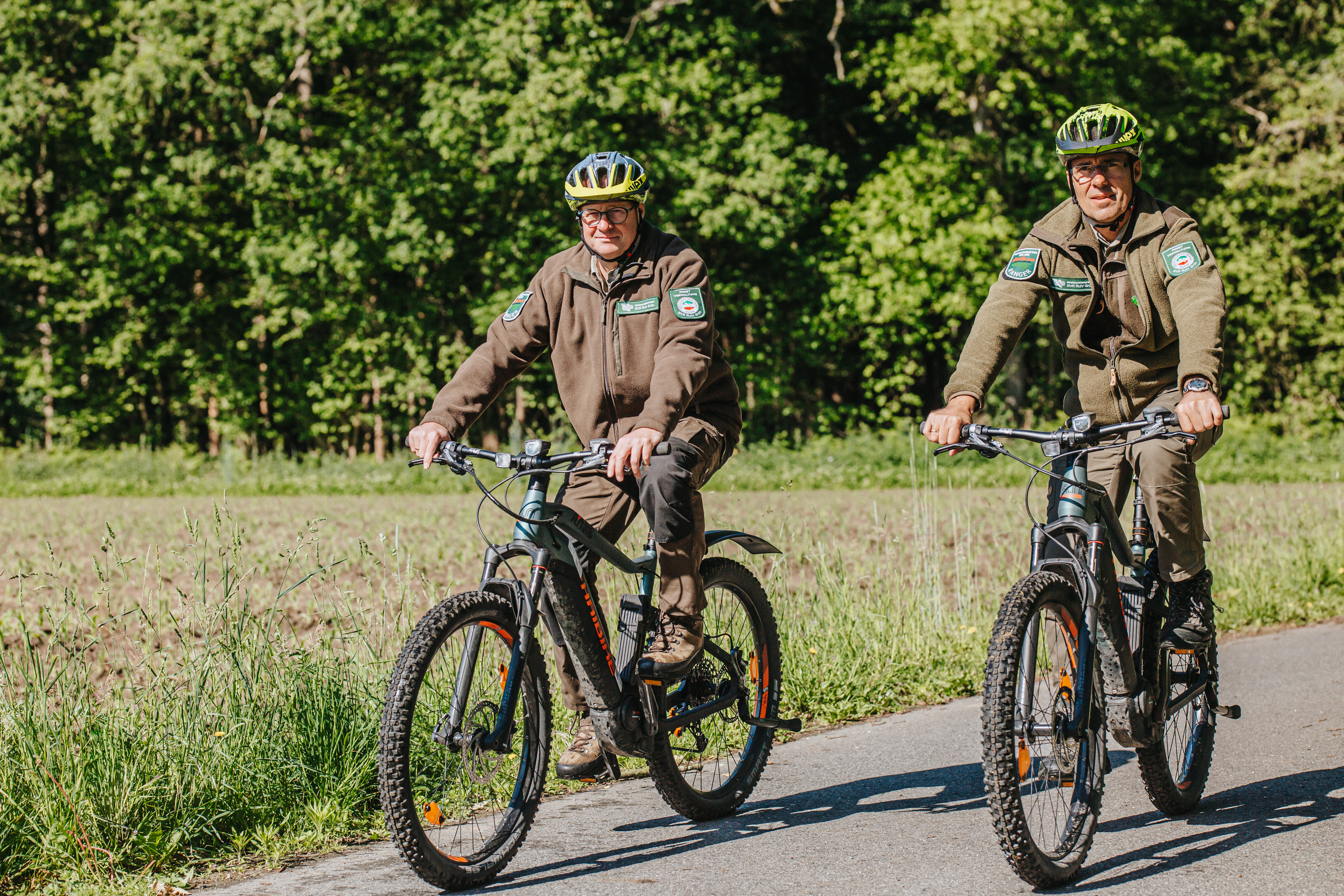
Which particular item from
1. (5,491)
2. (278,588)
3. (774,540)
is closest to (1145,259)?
(774,540)

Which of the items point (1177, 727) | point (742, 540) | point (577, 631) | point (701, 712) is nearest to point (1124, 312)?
point (1177, 727)

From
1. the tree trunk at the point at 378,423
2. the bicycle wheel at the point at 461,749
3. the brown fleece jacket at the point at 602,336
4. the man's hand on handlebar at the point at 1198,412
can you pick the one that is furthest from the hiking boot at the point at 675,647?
the tree trunk at the point at 378,423

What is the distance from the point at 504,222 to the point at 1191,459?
23.2 meters

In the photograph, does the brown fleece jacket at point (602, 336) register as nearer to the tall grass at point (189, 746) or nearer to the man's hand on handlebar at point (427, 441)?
the man's hand on handlebar at point (427, 441)

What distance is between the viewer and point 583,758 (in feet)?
14.9

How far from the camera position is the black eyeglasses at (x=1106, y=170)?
174 inches

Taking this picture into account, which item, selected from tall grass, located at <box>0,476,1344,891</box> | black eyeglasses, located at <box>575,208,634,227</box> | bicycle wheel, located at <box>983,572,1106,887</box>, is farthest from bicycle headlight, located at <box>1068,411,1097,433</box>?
tall grass, located at <box>0,476,1344,891</box>

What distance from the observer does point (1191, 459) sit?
4449mm

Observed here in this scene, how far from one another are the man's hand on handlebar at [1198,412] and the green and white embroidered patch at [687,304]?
1469mm

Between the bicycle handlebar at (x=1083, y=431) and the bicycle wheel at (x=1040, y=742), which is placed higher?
the bicycle handlebar at (x=1083, y=431)

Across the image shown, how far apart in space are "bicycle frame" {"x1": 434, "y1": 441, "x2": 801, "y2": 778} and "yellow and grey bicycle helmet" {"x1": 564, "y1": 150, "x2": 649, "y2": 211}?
86 cm

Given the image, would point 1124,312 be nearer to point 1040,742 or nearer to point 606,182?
point 1040,742

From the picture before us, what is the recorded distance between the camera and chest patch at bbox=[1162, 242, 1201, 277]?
434cm

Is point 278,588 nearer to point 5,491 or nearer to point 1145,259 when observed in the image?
point 1145,259
